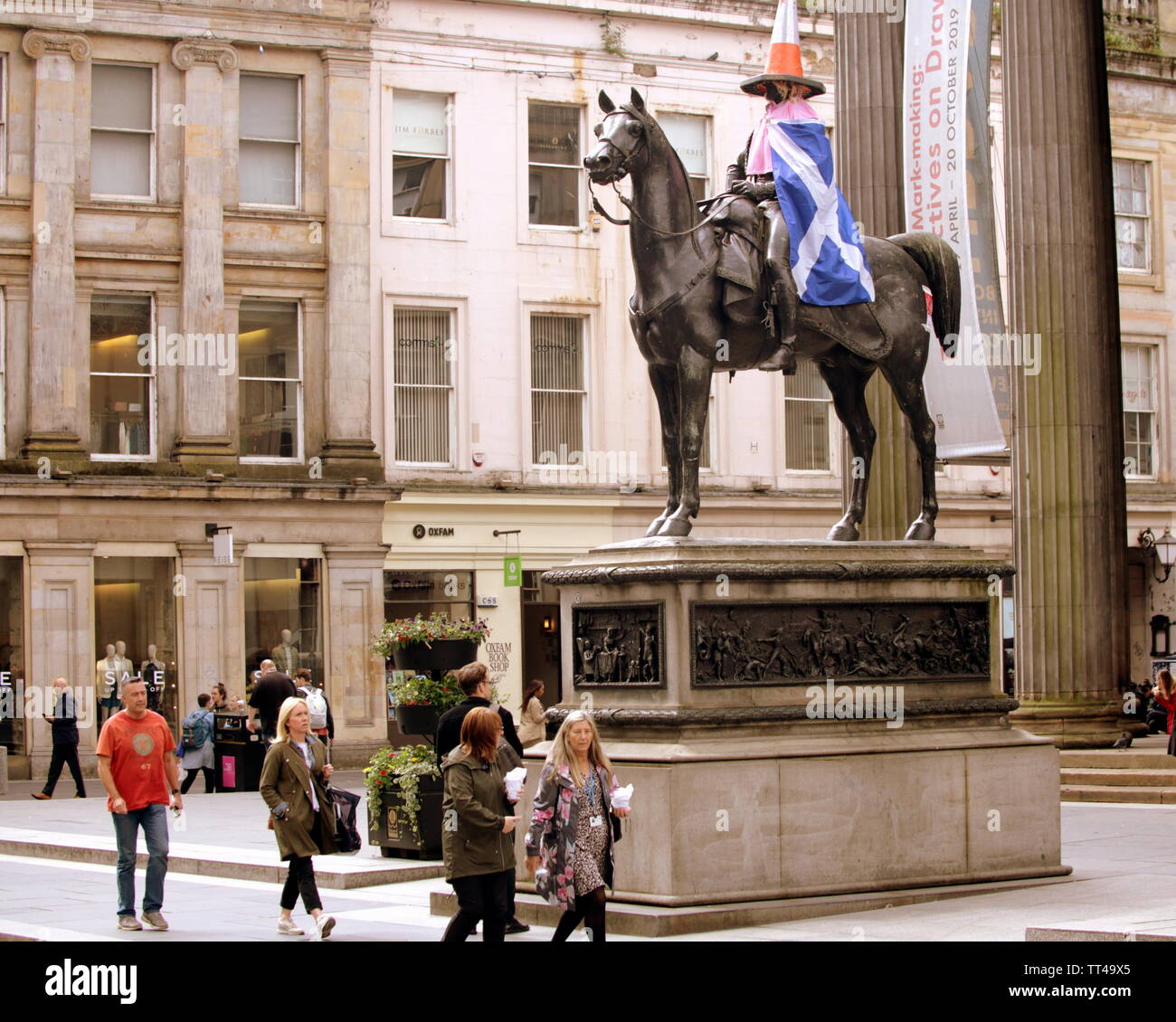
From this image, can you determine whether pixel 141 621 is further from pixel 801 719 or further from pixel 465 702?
pixel 801 719

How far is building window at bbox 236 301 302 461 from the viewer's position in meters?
34.1

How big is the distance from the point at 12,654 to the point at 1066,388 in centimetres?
1789

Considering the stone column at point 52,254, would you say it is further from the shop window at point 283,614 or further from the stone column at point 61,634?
the shop window at point 283,614

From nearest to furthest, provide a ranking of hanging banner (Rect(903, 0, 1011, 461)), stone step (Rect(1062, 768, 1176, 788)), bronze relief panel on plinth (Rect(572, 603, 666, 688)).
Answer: bronze relief panel on plinth (Rect(572, 603, 666, 688))
stone step (Rect(1062, 768, 1176, 788))
hanging banner (Rect(903, 0, 1011, 461))

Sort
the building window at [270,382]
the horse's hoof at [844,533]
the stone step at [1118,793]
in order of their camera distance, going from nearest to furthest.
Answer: the horse's hoof at [844,533]
the stone step at [1118,793]
the building window at [270,382]

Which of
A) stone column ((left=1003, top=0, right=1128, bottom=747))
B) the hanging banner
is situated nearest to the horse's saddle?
the hanging banner

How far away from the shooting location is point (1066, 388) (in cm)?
2183

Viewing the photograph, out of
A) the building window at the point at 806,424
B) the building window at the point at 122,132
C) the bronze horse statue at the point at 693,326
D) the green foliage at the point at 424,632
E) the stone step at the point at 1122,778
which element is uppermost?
the building window at the point at 122,132

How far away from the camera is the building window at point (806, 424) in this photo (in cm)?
3897

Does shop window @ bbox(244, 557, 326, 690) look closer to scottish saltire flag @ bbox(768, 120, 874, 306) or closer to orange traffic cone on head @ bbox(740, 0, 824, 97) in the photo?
orange traffic cone on head @ bbox(740, 0, 824, 97)

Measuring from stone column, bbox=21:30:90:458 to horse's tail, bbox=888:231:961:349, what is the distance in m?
20.0

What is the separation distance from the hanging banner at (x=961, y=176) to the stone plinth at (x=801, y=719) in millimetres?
7953

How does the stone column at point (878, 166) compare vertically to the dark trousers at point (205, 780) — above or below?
above

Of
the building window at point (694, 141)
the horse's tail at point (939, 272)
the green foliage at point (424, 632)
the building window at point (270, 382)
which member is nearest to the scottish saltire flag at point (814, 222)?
the horse's tail at point (939, 272)
